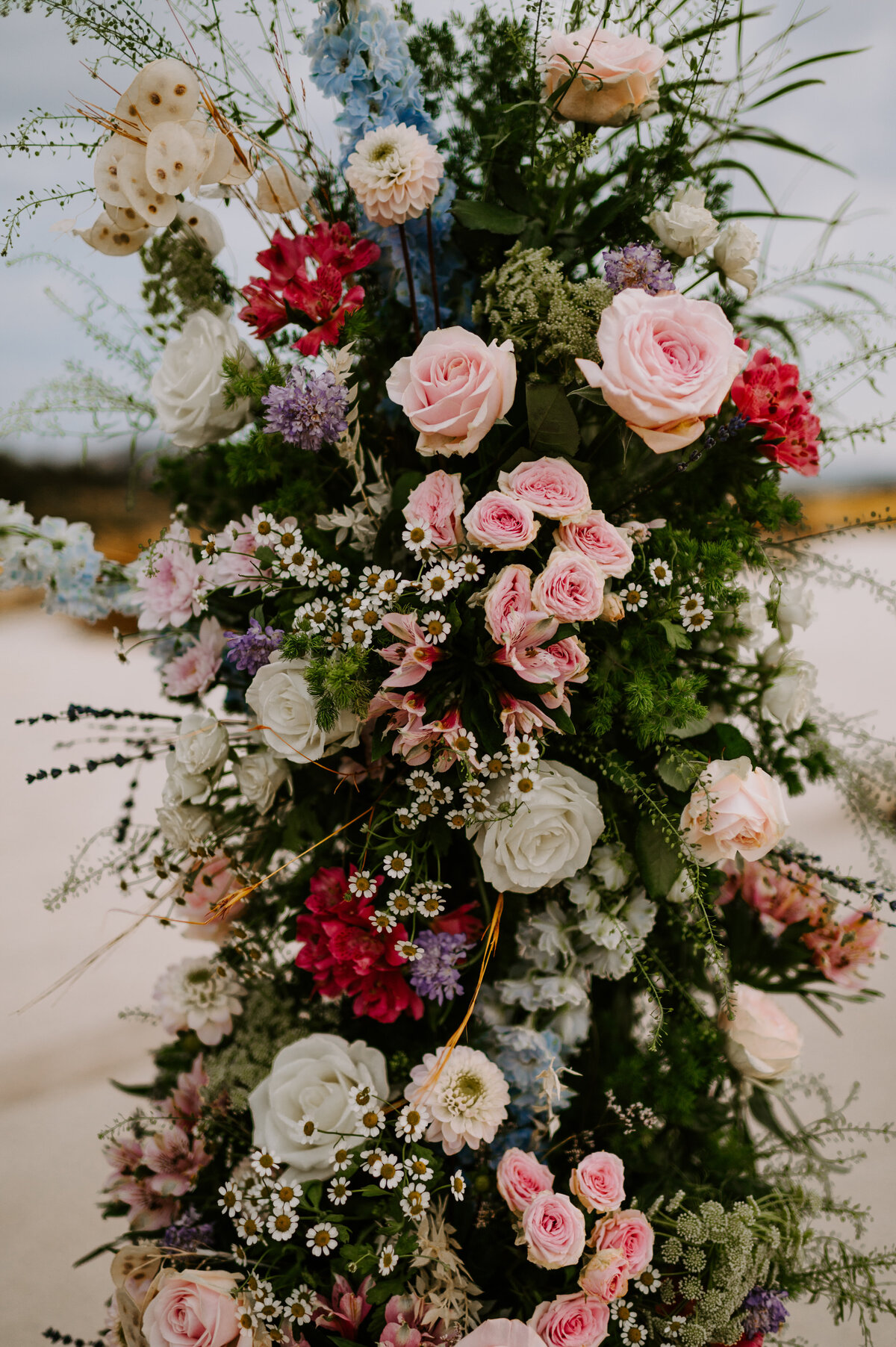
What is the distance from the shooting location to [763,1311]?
691 mm

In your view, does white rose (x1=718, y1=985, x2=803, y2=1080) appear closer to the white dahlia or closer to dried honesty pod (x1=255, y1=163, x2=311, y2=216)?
the white dahlia

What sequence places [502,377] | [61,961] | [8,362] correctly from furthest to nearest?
[61,961]
[8,362]
[502,377]

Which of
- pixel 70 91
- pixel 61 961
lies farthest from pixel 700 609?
pixel 61 961

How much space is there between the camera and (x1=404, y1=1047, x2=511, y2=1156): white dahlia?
2.01 ft

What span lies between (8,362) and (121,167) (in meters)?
0.55

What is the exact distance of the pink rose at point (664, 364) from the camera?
54 cm

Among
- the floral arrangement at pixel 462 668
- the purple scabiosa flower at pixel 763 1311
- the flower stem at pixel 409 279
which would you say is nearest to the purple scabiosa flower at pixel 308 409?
the floral arrangement at pixel 462 668

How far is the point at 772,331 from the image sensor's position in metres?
0.82

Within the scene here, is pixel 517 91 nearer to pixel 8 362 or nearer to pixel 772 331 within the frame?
pixel 772 331

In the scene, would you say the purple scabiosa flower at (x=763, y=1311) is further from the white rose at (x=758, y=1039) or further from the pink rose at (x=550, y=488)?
the pink rose at (x=550, y=488)

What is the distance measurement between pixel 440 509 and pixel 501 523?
0.06m

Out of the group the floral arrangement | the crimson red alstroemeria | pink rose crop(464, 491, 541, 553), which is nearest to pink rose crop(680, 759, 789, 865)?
the floral arrangement

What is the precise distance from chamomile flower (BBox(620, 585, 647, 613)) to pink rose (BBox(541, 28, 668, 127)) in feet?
1.27

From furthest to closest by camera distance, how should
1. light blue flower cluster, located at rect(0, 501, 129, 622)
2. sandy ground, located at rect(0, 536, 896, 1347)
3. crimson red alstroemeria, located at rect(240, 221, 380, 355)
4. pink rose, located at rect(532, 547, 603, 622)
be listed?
sandy ground, located at rect(0, 536, 896, 1347) → light blue flower cluster, located at rect(0, 501, 129, 622) → crimson red alstroemeria, located at rect(240, 221, 380, 355) → pink rose, located at rect(532, 547, 603, 622)
